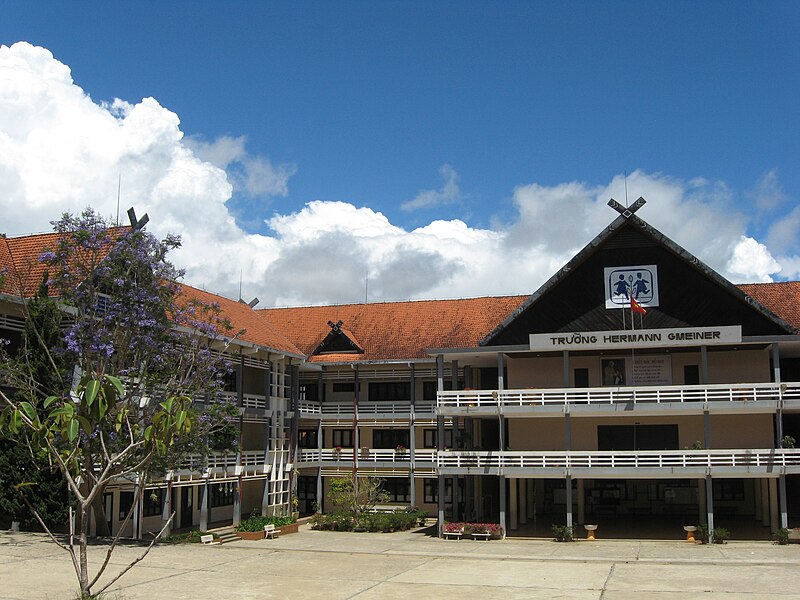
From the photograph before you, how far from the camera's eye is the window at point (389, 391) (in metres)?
43.2

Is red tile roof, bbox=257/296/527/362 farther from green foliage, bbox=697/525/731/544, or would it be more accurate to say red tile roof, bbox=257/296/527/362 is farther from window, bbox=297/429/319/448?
green foliage, bbox=697/525/731/544

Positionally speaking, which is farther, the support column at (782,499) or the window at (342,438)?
the window at (342,438)

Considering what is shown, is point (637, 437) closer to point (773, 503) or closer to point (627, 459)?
point (627, 459)

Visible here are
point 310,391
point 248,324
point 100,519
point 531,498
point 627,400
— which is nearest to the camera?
point 100,519

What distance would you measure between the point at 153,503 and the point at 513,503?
1509 cm

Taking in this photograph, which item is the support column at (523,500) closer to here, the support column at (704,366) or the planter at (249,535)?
the support column at (704,366)

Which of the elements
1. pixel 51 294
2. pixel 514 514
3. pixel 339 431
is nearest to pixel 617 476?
pixel 514 514

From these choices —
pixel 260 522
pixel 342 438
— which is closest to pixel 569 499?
pixel 260 522

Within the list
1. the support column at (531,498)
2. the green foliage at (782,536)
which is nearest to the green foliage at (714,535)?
the green foliage at (782,536)

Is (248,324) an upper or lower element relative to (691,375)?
upper

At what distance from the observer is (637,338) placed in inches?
1308

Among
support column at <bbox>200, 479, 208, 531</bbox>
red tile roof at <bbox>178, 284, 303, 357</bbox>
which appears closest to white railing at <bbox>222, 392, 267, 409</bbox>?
red tile roof at <bbox>178, 284, 303, 357</bbox>

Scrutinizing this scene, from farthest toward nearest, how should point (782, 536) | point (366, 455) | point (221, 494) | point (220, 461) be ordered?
point (366, 455) < point (221, 494) < point (220, 461) < point (782, 536)

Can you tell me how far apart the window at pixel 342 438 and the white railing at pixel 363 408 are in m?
1.41
